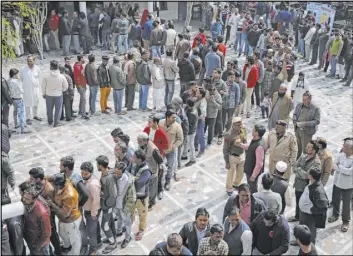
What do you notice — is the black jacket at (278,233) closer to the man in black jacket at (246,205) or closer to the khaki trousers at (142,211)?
the man in black jacket at (246,205)

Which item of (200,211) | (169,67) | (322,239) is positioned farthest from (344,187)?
(169,67)

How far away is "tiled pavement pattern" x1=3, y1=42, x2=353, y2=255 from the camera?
7.84 meters

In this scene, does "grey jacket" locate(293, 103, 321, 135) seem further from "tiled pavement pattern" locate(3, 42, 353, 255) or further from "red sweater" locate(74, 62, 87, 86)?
"red sweater" locate(74, 62, 87, 86)

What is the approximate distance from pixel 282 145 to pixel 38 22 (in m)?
11.0

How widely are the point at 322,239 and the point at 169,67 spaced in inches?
239

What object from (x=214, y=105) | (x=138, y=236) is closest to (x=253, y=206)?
(x=138, y=236)

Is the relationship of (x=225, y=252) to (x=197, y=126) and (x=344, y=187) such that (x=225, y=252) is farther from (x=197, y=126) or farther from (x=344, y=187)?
(x=197, y=126)

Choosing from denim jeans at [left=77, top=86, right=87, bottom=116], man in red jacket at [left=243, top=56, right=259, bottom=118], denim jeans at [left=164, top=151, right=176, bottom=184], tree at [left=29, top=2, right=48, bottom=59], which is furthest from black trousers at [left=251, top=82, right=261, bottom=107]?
tree at [left=29, top=2, right=48, bottom=59]

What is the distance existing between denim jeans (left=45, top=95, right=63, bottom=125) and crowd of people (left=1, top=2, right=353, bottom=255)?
0.03 meters

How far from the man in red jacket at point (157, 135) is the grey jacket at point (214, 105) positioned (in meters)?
1.98

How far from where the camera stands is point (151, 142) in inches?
304

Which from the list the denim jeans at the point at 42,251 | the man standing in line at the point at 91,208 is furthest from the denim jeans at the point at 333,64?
the denim jeans at the point at 42,251

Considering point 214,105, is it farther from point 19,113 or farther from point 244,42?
point 244,42

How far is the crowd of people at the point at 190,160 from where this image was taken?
5961mm
